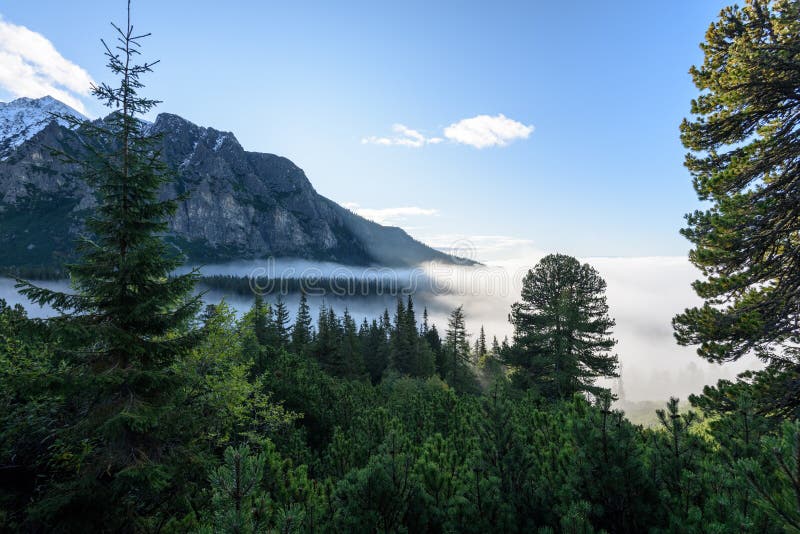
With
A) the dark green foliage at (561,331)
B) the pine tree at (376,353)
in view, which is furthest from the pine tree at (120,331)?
the pine tree at (376,353)

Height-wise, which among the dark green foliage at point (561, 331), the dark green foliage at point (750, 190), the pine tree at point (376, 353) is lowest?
the pine tree at point (376, 353)

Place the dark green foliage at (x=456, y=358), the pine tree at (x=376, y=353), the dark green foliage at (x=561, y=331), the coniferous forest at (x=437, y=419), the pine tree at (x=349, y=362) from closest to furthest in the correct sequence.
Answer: the coniferous forest at (x=437, y=419) < the dark green foliage at (x=561, y=331) < the pine tree at (x=349, y=362) < the dark green foliage at (x=456, y=358) < the pine tree at (x=376, y=353)

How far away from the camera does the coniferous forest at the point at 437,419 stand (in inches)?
148

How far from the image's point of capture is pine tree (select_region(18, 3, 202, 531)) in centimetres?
600

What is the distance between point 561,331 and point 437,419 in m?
15.1

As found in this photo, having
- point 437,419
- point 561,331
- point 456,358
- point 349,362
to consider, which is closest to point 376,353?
point 349,362

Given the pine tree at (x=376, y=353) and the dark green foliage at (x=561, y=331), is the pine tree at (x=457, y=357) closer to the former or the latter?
the pine tree at (x=376, y=353)

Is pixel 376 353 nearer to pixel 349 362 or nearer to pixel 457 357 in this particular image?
pixel 349 362

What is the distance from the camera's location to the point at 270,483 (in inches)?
202

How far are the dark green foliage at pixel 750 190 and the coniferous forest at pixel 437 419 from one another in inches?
1.7

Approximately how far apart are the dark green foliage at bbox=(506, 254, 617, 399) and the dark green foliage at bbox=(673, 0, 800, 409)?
12.4 meters

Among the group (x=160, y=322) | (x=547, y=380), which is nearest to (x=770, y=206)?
(x=160, y=322)

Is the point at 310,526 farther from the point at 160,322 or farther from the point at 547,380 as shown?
the point at 547,380

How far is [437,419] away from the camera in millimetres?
10242
